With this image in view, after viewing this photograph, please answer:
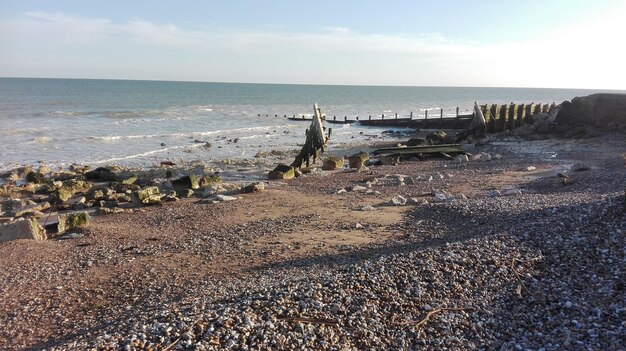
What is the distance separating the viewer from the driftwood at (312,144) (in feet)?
76.4

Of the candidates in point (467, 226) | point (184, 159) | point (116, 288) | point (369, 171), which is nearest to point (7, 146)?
point (184, 159)

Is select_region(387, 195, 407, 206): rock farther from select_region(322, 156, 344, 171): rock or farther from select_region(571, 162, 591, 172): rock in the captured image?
select_region(322, 156, 344, 171): rock

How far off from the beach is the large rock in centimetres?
1091

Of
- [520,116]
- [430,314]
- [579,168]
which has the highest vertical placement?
[520,116]

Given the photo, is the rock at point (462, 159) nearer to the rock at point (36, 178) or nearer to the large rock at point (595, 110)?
the large rock at point (595, 110)

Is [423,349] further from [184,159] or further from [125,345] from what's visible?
[184,159]

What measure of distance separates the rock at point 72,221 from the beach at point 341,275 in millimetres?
413

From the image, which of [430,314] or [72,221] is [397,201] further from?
[72,221]

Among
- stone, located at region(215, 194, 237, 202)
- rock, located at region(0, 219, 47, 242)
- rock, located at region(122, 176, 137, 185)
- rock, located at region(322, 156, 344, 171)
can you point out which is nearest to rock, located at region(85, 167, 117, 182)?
rock, located at region(122, 176, 137, 185)

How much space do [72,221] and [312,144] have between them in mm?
12421

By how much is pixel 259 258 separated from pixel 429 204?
5.09m

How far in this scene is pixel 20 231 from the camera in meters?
11.7

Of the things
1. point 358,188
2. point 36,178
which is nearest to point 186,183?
point 358,188

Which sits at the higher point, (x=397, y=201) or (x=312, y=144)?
(x=312, y=144)
